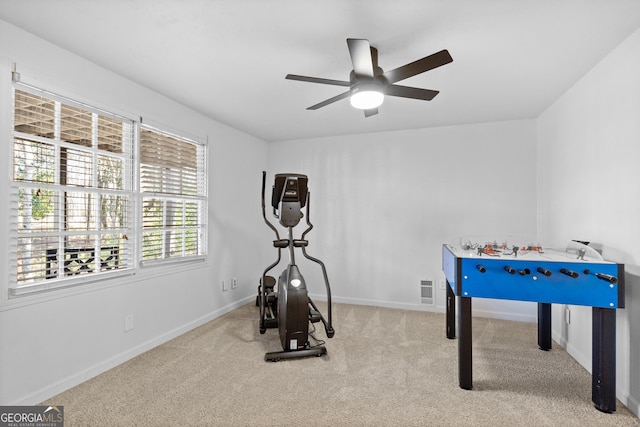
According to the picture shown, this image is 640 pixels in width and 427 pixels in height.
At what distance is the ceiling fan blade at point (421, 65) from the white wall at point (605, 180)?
1244mm

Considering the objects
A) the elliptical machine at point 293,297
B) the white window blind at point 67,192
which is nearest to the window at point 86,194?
the white window blind at point 67,192

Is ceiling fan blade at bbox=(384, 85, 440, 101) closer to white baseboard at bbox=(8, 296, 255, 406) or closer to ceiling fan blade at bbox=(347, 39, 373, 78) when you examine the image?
ceiling fan blade at bbox=(347, 39, 373, 78)

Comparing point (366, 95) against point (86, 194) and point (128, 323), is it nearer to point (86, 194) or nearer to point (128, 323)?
point (86, 194)

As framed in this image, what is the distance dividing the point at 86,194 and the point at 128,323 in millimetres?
1092

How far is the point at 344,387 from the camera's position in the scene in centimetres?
224

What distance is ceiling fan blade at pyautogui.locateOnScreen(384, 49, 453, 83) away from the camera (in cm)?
175

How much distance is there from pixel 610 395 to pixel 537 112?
2723mm

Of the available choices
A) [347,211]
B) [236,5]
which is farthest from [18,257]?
[347,211]

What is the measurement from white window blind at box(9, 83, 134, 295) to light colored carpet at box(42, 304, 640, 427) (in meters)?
0.86

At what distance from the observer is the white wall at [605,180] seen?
197 centimetres

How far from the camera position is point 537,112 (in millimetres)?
3469

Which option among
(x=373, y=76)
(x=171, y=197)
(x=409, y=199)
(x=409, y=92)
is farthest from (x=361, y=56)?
(x=409, y=199)

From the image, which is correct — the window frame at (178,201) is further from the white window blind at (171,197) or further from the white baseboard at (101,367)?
the white baseboard at (101,367)

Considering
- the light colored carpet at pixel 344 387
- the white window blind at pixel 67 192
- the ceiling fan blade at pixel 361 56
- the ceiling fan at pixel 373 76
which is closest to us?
the ceiling fan blade at pixel 361 56
